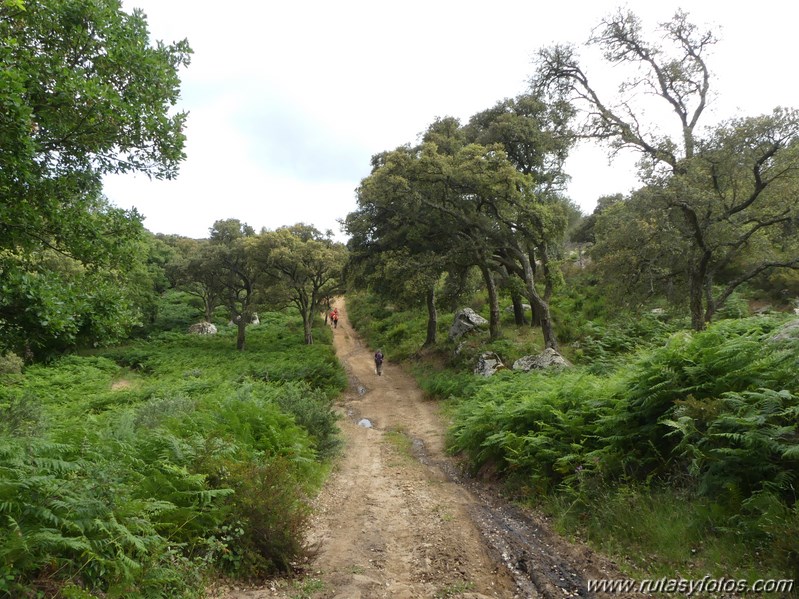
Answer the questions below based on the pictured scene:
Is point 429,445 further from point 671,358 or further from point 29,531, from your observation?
point 29,531

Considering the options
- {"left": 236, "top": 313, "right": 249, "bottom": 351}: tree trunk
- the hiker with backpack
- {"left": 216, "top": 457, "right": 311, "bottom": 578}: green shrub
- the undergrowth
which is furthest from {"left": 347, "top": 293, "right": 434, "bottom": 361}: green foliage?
{"left": 216, "top": 457, "right": 311, "bottom": 578}: green shrub

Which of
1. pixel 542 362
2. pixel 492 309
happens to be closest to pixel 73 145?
pixel 542 362

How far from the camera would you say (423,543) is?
6273mm

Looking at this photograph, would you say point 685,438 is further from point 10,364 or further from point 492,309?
point 10,364

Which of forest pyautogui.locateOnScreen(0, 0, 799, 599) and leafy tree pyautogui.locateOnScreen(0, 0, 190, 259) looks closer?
forest pyautogui.locateOnScreen(0, 0, 799, 599)

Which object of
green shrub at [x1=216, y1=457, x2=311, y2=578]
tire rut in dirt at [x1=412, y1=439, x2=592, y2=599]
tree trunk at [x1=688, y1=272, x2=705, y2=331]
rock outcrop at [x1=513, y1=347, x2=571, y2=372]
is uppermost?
tree trunk at [x1=688, y1=272, x2=705, y2=331]

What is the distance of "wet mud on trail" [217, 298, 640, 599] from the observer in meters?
4.99

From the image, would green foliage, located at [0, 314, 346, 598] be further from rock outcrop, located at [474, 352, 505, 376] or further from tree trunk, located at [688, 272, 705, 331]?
tree trunk, located at [688, 272, 705, 331]

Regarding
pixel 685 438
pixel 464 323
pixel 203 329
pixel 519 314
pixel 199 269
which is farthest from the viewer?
pixel 203 329

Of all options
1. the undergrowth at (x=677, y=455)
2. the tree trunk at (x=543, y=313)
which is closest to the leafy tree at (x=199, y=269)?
the tree trunk at (x=543, y=313)

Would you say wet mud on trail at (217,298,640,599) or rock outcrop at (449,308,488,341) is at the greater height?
rock outcrop at (449,308,488,341)

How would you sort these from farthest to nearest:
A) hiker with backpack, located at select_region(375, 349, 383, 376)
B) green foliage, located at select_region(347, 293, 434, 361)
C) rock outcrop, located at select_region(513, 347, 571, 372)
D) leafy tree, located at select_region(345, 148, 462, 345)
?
green foliage, located at select_region(347, 293, 434, 361) < hiker with backpack, located at select_region(375, 349, 383, 376) < leafy tree, located at select_region(345, 148, 462, 345) < rock outcrop, located at select_region(513, 347, 571, 372)

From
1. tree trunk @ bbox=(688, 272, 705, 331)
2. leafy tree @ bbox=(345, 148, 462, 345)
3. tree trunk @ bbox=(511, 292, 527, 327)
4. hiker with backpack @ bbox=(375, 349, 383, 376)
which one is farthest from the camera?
tree trunk @ bbox=(511, 292, 527, 327)

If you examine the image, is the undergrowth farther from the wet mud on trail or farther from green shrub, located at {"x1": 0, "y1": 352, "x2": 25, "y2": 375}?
green shrub, located at {"x1": 0, "y1": 352, "x2": 25, "y2": 375}
